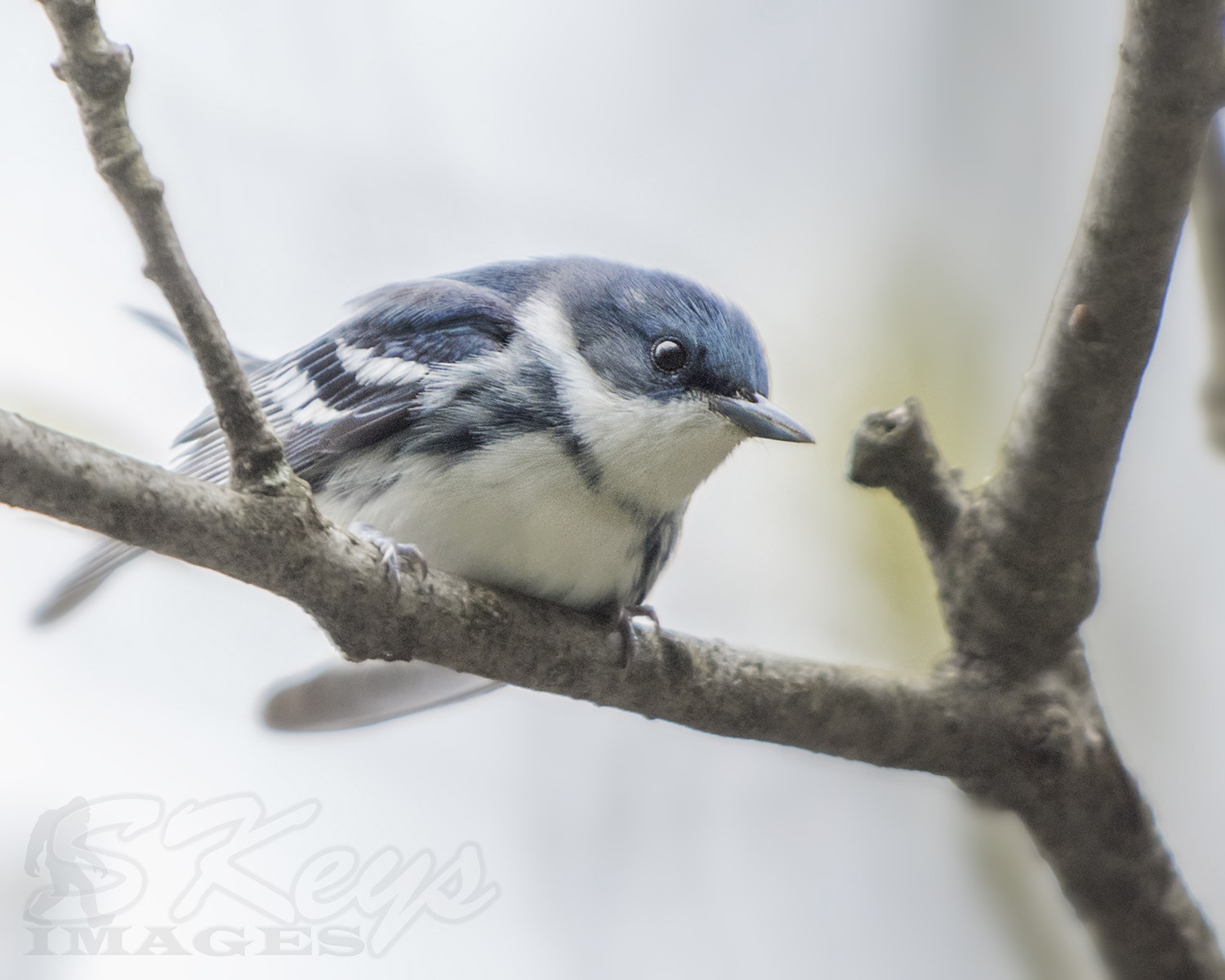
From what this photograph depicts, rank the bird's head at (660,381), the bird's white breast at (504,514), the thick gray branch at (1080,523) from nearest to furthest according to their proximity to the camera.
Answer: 1. the thick gray branch at (1080,523)
2. the bird's white breast at (504,514)
3. the bird's head at (660,381)

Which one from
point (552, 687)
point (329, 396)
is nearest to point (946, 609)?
point (552, 687)

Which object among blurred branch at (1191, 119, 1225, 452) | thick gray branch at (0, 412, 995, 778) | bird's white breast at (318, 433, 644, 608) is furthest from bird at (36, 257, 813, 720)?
blurred branch at (1191, 119, 1225, 452)

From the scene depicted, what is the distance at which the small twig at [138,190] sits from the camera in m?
1.25

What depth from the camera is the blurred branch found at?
91.6 inches

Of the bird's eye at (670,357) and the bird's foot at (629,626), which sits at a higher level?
the bird's eye at (670,357)

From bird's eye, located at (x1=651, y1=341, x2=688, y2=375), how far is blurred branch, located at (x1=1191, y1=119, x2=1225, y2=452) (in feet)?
3.52

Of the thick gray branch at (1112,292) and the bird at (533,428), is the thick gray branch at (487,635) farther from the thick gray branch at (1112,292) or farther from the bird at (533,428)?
the thick gray branch at (1112,292)

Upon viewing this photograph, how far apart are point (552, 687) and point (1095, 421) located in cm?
104

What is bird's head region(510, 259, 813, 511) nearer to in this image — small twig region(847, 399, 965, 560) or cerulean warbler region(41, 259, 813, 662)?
cerulean warbler region(41, 259, 813, 662)

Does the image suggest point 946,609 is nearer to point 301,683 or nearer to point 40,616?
point 301,683

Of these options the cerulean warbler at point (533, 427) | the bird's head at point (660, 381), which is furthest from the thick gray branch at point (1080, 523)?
the cerulean warbler at point (533, 427)

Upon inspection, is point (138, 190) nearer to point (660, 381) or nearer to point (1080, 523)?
point (660, 381)

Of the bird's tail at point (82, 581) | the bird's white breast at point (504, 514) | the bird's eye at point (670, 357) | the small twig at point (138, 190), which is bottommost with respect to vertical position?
the bird's tail at point (82, 581)

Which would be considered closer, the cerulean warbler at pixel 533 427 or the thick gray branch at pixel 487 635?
the thick gray branch at pixel 487 635
